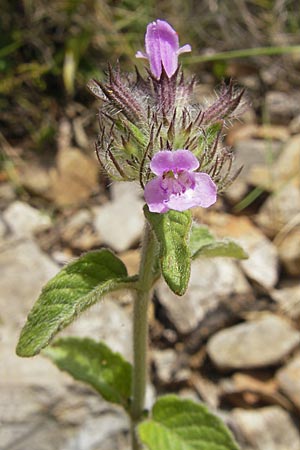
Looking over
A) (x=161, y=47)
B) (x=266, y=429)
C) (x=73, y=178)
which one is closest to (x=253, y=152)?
(x=73, y=178)

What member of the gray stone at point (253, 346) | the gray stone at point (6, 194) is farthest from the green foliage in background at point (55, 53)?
the gray stone at point (253, 346)

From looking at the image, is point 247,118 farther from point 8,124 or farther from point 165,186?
point 165,186

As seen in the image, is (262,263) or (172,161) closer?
(172,161)

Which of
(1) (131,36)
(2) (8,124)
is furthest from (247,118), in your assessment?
(2) (8,124)

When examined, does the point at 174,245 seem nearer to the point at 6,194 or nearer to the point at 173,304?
the point at 173,304

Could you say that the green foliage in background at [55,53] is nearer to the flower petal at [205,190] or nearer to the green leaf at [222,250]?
the green leaf at [222,250]

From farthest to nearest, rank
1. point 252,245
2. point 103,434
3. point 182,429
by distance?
point 252,245 < point 103,434 < point 182,429
